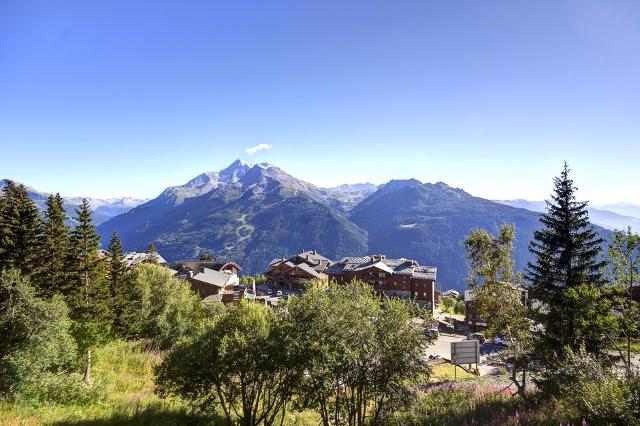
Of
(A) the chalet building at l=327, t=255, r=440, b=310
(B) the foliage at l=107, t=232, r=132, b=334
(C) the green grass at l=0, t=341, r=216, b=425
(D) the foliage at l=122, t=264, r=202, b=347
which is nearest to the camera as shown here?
(C) the green grass at l=0, t=341, r=216, b=425

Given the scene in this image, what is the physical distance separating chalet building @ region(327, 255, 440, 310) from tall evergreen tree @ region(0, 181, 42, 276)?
76580mm

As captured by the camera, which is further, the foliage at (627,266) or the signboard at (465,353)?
the signboard at (465,353)

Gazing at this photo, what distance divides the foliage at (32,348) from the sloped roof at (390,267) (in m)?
88.5

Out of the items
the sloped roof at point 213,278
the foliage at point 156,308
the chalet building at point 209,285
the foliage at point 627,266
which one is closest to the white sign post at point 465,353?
the foliage at point 627,266

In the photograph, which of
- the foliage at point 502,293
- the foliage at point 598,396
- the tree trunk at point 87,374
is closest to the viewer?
the foliage at point 598,396

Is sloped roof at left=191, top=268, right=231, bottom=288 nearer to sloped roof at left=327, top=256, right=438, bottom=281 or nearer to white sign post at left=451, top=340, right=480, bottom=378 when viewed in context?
sloped roof at left=327, top=256, right=438, bottom=281

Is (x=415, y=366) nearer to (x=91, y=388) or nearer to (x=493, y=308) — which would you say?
(x=493, y=308)

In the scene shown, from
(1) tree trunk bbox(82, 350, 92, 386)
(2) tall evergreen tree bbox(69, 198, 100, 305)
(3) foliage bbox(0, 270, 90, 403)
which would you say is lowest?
(1) tree trunk bbox(82, 350, 92, 386)

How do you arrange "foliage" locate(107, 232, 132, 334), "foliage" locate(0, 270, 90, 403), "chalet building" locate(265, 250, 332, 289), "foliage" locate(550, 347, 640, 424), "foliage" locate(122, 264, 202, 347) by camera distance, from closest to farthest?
"foliage" locate(550, 347, 640, 424)
"foliage" locate(0, 270, 90, 403)
"foliage" locate(107, 232, 132, 334)
"foliage" locate(122, 264, 202, 347)
"chalet building" locate(265, 250, 332, 289)

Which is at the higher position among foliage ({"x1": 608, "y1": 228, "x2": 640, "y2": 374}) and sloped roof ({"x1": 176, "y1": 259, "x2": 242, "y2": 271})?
foliage ({"x1": 608, "y1": 228, "x2": 640, "y2": 374})

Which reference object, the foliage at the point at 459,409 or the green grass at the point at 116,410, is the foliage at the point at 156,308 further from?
the foliage at the point at 459,409

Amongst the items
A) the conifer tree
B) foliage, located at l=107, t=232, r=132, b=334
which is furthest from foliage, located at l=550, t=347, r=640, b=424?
foliage, located at l=107, t=232, r=132, b=334

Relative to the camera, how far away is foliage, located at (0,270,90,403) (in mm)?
17500

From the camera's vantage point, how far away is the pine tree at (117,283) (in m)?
41.3
